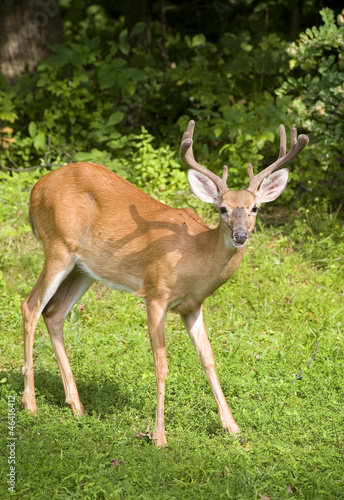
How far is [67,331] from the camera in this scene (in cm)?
569

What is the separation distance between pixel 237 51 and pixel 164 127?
1.30 metres

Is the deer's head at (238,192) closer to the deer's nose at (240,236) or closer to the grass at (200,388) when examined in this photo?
the deer's nose at (240,236)

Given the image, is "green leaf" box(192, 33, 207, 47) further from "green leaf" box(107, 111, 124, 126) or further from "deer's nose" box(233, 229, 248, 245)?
"deer's nose" box(233, 229, 248, 245)

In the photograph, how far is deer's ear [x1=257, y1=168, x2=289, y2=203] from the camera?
457 cm

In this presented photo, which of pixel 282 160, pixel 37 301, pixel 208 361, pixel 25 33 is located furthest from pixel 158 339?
pixel 25 33

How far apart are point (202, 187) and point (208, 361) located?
3.77ft

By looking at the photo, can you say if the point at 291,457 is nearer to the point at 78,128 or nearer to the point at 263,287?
the point at 263,287

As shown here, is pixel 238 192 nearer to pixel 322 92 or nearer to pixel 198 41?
pixel 322 92

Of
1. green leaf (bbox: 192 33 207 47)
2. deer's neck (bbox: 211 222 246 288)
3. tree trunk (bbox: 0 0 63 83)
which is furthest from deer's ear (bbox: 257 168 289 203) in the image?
tree trunk (bbox: 0 0 63 83)

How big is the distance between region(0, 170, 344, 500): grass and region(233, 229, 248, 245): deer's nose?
1.20 m

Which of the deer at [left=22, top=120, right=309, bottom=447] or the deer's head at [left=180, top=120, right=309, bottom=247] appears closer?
the deer's head at [left=180, top=120, right=309, bottom=247]

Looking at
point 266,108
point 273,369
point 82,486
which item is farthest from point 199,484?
point 266,108

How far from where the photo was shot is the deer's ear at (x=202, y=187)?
14.9 feet

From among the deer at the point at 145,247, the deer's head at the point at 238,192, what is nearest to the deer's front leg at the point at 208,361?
the deer at the point at 145,247
